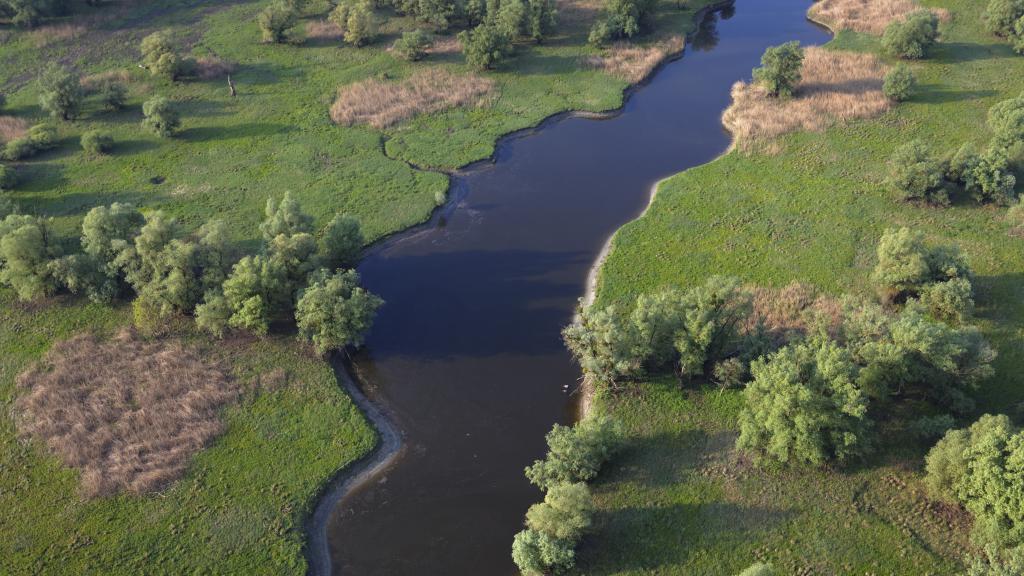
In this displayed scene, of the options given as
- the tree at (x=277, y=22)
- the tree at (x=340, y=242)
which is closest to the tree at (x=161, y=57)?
the tree at (x=277, y=22)

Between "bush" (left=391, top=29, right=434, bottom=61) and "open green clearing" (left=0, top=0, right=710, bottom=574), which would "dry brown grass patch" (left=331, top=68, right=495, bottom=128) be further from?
"bush" (left=391, top=29, right=434, bottom=61)

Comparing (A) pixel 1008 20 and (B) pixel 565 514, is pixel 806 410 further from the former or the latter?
(A) pixel 1008 20

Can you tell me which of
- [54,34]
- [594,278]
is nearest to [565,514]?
[594,278]

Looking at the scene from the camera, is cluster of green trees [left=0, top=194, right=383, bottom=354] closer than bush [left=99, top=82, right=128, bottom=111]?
Yes

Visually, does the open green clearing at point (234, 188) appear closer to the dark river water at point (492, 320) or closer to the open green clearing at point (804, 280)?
the dark river water at point (492, 320)

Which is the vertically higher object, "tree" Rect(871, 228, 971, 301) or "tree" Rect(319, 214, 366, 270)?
"tree" Rect(319, 214, 366, 270)

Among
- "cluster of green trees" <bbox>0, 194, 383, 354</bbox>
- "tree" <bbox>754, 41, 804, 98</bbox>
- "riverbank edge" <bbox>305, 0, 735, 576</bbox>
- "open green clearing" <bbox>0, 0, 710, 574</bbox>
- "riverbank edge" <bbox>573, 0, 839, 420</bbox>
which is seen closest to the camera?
"riverbank edge" <bbox>305, 0, 735, 576</bbox>

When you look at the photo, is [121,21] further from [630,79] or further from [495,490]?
[495,490]

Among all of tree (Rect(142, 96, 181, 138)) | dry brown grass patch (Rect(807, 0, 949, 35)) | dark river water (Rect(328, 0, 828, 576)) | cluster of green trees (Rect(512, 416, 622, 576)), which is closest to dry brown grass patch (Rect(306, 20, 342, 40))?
tree (Rect(142, 96, 181, 138))
